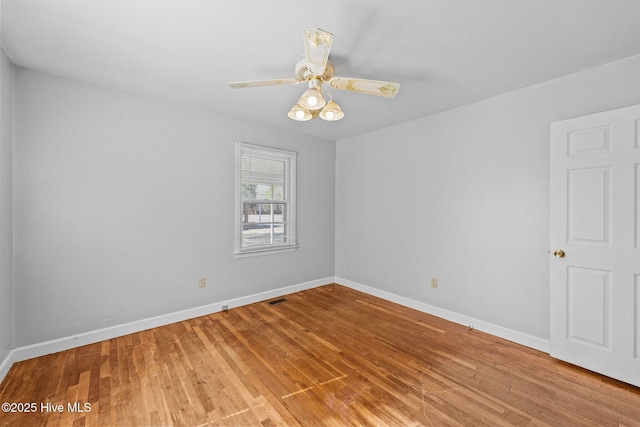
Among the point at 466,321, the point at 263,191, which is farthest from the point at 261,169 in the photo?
the point at 466,321

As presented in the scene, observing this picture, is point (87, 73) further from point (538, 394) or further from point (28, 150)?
point (538, 394)

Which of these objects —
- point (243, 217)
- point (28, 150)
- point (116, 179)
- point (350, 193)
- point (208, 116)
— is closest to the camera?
point (28, 150)

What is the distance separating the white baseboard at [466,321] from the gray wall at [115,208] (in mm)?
1821

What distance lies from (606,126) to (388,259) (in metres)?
2.61

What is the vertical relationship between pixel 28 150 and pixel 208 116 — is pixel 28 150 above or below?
below

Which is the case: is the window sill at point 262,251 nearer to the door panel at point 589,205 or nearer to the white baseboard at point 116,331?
the white baseboard at point 116,331

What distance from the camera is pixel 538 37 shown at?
75.0 inches

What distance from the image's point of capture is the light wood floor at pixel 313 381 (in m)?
1.73

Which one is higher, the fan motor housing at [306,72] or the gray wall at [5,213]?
the fan motor housing at [306,72]

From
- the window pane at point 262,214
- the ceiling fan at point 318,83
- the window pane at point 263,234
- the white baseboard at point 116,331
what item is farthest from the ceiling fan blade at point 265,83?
the white baseboard at point 116,331

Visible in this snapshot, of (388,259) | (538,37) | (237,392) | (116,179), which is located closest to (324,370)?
(237,392)

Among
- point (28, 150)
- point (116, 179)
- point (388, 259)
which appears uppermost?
point (28, 150)

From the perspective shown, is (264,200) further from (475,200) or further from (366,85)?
(475,200)

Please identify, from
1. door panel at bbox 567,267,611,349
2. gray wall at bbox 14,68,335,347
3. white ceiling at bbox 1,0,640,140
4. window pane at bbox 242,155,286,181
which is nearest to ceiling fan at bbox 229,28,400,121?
white ceiling at bbox 1,0,640,140
